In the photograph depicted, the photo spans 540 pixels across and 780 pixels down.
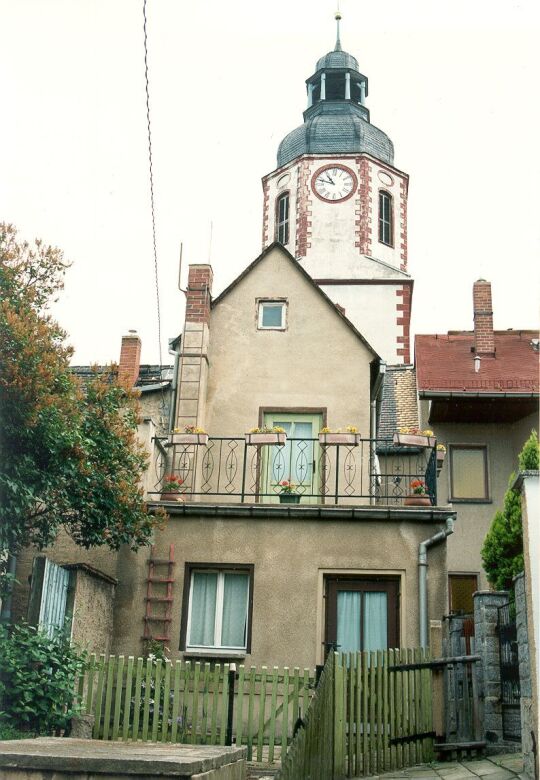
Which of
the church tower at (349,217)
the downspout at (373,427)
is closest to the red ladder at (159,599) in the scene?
the downspout at (373,427)

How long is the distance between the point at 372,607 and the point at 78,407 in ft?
17.1

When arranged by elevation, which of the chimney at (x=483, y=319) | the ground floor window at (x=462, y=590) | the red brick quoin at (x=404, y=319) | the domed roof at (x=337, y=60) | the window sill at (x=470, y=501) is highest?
the domed roof at (x=337, y=60)

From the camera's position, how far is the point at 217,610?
14.3 metres

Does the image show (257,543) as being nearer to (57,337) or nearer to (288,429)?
(288,429)

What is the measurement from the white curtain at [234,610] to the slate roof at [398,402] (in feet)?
29.8

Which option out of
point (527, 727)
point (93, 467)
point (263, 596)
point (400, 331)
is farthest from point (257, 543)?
point (400, 331)

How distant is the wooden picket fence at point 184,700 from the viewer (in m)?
11.5

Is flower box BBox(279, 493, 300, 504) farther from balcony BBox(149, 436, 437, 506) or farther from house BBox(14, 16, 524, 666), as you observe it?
balcony BBox(149, 436, 437, 506)

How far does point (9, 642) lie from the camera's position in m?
11.1

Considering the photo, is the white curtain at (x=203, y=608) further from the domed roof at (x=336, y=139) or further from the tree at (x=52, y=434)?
the domed roof at (x=336, y=139)

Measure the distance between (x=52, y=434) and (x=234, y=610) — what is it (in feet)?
14.5

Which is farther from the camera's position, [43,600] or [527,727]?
[43,600]

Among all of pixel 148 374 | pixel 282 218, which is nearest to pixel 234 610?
pixel 148 374

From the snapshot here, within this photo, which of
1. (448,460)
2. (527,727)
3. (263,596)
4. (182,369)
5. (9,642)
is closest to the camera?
(527,727)
